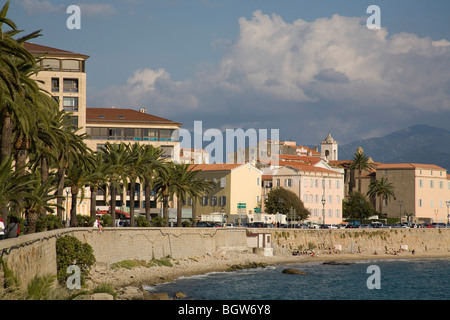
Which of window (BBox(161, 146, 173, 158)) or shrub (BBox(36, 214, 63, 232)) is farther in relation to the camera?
window (BBox(161, 146, 173, 158))

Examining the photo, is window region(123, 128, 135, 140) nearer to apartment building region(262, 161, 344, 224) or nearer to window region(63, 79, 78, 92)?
window region(63, 79, 78, 92)

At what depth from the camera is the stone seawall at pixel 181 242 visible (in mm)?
28931

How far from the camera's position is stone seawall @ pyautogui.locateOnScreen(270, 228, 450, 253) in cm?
9131

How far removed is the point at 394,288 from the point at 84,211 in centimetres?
4320

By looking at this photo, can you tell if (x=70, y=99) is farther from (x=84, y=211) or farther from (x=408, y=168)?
(x=408, y=168)

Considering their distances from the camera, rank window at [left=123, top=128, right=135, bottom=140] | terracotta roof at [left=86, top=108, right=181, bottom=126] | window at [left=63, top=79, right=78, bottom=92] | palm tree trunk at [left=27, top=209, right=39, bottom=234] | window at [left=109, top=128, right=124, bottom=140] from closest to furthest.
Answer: palm tree trunk at [left=27, top=209, right=39, bottom=234] → window at [left=63, top=79, right=78, bottom=92] → window at [left=109, top=128, right=124, bottom=140] → terracotta roof at [left=86, top=108, right=181, bottom=126] → window at [left=123, top=128, right=135, bottom=140]

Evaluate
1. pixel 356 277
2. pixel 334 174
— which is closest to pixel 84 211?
pixel 356 277

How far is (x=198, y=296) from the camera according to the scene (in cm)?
4881

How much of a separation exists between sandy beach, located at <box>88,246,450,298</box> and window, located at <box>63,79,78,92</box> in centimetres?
3453

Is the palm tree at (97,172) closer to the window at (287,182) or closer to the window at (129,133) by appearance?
the window at (129,133)

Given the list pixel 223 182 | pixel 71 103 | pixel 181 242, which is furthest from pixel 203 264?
pixel 223 182

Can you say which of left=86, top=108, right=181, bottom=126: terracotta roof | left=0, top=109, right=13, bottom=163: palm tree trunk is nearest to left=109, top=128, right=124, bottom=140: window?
left=86, top=108, right=181, bottom=126: terracotta roof

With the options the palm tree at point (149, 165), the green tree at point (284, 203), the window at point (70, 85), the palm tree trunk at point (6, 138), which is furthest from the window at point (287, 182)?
the palm tree trunk at point (6, 138)

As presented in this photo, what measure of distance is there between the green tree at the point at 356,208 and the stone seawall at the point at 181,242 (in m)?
26.6
